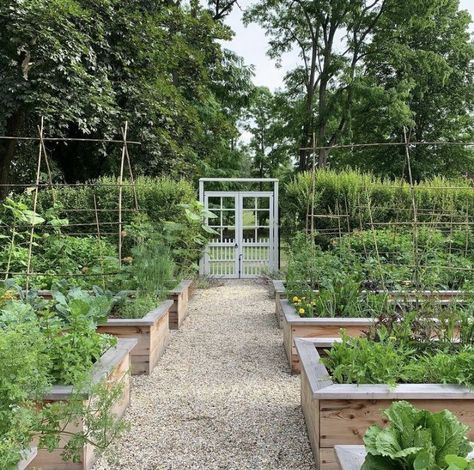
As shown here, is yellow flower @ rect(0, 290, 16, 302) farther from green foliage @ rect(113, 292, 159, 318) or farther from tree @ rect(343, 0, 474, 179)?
tree @ rect(343, 0, 474, 179)

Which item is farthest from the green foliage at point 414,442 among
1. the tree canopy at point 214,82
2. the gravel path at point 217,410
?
the tree canopy at point 214,82

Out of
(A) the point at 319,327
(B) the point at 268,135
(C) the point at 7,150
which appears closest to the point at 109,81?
(C) the point at 7,150

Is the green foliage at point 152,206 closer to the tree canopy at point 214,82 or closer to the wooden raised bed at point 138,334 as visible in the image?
the tree canopy at point 214,82

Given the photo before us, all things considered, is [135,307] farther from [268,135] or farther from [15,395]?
[268,135]

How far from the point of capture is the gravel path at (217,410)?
270 centimetres

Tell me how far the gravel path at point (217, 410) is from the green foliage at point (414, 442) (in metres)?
1.03

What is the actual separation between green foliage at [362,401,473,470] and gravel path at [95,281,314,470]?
1.03 meters

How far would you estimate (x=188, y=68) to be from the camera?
12.7m

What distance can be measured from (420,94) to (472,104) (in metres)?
3.87

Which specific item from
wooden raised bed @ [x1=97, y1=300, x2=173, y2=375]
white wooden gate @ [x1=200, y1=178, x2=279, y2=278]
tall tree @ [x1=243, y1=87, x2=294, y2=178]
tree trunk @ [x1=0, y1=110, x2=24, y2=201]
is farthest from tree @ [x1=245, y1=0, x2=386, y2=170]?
wooden raised bed @ [x1=97, y1=300, x2=173, y2=375]

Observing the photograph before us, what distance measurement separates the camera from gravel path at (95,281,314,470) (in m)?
2.70

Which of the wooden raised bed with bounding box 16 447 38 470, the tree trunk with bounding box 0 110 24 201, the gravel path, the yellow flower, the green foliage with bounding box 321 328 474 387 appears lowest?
the gravel path

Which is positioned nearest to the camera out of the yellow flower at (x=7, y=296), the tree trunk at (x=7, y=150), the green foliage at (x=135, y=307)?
the yellow flower at (x=7, y=296)

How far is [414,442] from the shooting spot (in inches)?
67.7
